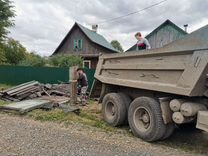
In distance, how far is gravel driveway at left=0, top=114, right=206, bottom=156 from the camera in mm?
3945

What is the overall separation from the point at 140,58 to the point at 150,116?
1372 mm

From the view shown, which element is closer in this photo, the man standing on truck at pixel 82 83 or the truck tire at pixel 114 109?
the truck tire at pixel 114 109

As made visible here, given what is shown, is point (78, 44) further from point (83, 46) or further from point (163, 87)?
point (163, 87)

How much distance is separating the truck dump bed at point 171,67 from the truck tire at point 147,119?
14.0 inches

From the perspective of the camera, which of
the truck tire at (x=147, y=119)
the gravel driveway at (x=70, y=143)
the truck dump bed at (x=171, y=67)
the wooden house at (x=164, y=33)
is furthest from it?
the wooden house at (x=164, y=33)

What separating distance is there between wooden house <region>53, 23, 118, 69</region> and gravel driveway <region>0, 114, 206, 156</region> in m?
21.3

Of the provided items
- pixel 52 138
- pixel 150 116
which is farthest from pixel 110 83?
pixel 52 138

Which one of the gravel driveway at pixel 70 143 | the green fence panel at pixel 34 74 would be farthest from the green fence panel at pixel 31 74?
the gravel driveway at pixel 70 143

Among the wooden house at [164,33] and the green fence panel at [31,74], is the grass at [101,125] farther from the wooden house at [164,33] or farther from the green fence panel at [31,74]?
the wooden house at [164,33]

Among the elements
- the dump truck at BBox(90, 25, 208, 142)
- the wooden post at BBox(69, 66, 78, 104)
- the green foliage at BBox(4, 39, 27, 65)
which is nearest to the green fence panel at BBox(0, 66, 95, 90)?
the wooden post at BBox(69, 66, 78, 104)

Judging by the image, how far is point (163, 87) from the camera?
441cm

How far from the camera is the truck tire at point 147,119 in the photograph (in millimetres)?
4492

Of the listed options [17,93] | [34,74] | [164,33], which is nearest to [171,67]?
[17,93]

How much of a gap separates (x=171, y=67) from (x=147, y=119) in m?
1.29
